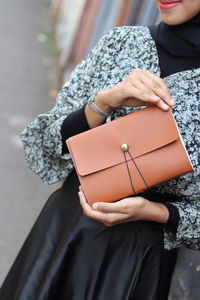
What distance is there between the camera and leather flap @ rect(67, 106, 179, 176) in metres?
1.92

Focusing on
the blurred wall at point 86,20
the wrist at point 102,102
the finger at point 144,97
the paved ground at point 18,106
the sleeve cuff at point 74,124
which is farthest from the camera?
the blurred wall at point 86,20

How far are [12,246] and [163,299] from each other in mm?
1931

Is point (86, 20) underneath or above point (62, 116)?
above

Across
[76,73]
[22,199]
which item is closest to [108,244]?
[76,73]

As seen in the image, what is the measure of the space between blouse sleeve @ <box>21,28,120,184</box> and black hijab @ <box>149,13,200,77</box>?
6.7 inches

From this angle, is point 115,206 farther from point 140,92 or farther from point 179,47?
point 179,47

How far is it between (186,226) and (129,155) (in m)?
0.36

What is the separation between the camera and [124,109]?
2.16 metres

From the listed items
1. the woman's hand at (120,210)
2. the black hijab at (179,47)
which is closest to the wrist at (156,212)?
the woman's hand at (120,210)

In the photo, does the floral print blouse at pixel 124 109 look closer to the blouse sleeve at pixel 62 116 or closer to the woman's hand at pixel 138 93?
the blouse sleeve at pixel 62 116

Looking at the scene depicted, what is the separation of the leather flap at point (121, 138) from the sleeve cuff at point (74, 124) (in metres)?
0.16

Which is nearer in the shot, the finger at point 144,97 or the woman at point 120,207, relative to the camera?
the finger at point 144,97

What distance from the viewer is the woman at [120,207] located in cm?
208

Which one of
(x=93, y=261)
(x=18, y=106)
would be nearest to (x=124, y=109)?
(x=93, y=261)
